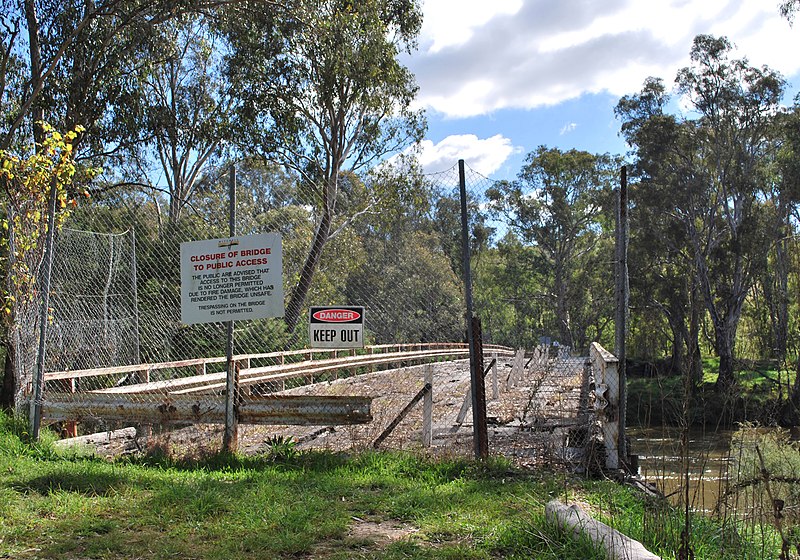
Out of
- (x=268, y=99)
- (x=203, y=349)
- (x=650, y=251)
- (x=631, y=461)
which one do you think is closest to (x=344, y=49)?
(x=268, y=99)

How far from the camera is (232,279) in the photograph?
7.24 m

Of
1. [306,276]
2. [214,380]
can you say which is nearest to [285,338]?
[214,380]

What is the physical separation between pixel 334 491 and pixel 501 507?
141 centimetres

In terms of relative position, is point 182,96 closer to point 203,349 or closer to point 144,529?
point 203,349

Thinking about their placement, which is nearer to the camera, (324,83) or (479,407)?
(479,407)

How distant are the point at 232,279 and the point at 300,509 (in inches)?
108

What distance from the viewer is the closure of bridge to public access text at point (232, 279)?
7121mm

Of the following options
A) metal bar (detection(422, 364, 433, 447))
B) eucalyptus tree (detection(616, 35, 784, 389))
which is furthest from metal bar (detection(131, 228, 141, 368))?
eucalyptus tree (detection(616, 35, 784, 389))

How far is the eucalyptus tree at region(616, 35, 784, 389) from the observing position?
109ft

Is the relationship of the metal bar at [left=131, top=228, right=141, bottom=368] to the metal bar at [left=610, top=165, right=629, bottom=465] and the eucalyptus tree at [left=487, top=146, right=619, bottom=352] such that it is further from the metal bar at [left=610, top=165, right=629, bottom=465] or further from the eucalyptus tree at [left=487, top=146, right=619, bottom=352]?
the eucalyptus tree at [left=487, top=146, right=619, bottom=352]

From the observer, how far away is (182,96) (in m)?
27.2

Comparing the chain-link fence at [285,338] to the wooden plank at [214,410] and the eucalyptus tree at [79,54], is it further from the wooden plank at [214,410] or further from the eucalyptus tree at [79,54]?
the eucalyptus tree at [79,54]

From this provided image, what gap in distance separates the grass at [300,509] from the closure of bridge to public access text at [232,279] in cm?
143

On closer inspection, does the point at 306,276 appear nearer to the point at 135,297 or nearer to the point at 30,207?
the point at 135,297
